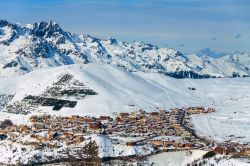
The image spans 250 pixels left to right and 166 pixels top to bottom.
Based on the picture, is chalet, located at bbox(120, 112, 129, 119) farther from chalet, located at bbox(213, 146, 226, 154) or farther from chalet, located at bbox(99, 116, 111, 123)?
chalet, located at bbox(213, 146, 226, 154)

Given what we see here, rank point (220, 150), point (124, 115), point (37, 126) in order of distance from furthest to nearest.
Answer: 1. point (124, 115)
2. point (37, 126)
3. point (220, 150)

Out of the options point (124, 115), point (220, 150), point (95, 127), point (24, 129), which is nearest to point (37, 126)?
point (24, 129)

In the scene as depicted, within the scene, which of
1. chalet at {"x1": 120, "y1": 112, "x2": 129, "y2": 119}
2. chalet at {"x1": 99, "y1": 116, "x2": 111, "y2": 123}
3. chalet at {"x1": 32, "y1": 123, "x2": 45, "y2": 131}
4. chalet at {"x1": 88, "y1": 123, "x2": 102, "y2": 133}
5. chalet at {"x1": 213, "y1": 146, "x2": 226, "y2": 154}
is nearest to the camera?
chalet at {"x1": 213, "y1": 146, "x2": 226, "y2": 154}

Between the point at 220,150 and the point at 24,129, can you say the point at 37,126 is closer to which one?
the point at 24,129

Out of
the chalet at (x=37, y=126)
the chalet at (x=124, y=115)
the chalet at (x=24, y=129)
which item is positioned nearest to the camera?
the chalet at (x=24, y=129)

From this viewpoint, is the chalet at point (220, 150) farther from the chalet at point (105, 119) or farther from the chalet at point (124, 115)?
the chalet at point (124, 115)

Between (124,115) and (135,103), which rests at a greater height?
(135,103)

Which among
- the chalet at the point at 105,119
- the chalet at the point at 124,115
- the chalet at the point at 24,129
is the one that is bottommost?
the chalet at the point at 24,129

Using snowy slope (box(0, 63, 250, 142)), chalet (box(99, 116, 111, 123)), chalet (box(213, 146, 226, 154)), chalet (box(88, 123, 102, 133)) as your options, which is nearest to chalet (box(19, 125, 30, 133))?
chalet (box(88, 123, 102, 133))

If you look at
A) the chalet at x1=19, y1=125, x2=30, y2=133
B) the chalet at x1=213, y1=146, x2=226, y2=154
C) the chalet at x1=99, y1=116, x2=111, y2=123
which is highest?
the chalet at x1=99, y1=116, x2=111, y2=123

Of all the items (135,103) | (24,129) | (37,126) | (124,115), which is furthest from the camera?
(135,103)

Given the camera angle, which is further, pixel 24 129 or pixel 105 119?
pixel 105 119

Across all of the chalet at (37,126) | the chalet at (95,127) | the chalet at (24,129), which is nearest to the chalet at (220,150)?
the chalet at (95,127)
